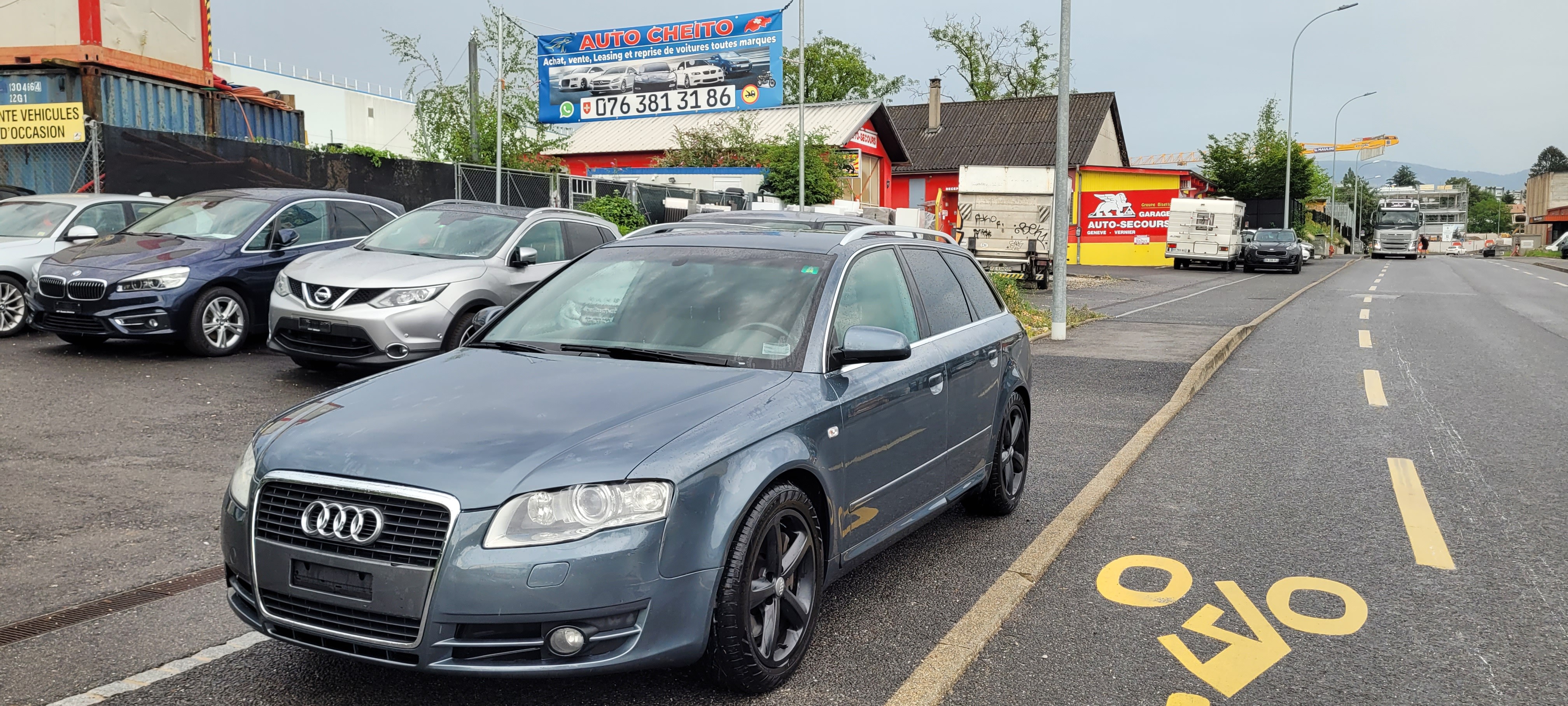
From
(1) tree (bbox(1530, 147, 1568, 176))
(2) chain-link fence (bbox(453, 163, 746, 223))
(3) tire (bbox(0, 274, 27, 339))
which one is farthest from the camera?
(1) tree (bbox(1530, 147, 1568, 176))

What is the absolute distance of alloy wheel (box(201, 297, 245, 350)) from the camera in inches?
416

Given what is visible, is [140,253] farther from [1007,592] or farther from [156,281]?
[1007,592]

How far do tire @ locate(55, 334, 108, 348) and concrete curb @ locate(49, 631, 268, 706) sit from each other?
7.94 metres

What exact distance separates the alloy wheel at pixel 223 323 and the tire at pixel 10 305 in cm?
273

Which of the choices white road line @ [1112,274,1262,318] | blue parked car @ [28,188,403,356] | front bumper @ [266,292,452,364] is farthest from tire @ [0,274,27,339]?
white road line @ [1112,274,1262,318]

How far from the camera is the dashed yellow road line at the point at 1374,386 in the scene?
988 centimetres

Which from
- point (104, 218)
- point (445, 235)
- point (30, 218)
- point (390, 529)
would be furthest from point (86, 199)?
point (390, 529)

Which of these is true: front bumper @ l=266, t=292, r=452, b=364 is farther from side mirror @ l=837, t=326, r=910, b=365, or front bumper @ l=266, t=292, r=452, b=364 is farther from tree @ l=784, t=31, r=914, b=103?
tree @ l=784, t=31, r=914, b=103

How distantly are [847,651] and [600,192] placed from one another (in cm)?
1994

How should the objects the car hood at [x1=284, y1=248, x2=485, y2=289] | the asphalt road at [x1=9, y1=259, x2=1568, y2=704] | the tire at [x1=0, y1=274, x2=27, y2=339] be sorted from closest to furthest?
the asphalt road at [x1=9, y1=259, x2=1568, y2=704] → the car hood at [x1=284, y1=248, x2=485, y2=289] → the tire at [x1=0, y1=274, x2=27, y2=339]

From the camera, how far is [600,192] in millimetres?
23141

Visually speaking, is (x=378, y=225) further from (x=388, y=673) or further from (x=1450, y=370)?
(x=1450, y=370)

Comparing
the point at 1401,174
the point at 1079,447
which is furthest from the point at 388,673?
the point at 1401,174

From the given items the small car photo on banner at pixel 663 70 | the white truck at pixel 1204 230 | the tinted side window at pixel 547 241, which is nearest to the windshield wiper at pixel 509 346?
the tinted side window at pixel 547 241
